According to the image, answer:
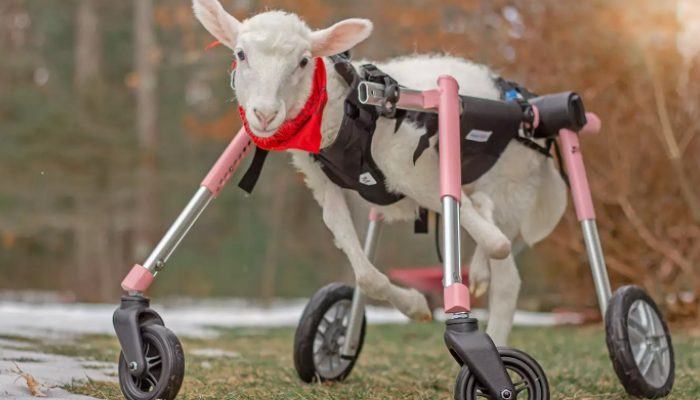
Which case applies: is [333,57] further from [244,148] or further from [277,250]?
[277,250]

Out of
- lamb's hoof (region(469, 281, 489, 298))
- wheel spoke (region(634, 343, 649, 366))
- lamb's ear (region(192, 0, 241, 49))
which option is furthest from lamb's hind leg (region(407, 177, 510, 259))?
lamb's ear (region(192, 0, 241, 49))

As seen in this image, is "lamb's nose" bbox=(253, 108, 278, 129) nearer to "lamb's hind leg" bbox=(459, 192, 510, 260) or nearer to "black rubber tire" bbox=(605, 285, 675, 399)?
"lamb's hind leg" bbox=(459, 192, 510, 260)

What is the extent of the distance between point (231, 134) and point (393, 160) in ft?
22.5

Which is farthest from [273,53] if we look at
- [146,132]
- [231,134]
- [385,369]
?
[146,132]

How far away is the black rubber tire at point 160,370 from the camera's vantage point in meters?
2.39

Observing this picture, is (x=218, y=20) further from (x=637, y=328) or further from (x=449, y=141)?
(x=637, y=328)

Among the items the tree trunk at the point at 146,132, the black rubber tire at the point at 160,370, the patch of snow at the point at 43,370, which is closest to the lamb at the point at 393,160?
the black rubber tire at the point at 160,370

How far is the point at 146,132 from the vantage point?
446 inches

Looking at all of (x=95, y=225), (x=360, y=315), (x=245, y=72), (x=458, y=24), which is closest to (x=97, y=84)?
(x=95, y=225)

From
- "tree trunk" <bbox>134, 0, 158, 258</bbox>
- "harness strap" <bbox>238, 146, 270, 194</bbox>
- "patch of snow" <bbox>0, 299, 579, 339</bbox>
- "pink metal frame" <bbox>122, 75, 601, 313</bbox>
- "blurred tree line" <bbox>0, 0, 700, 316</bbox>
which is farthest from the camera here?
"tree trunk" <bbox>134, 0, 158, 258</bbox>

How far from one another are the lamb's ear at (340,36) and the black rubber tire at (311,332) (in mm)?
1302

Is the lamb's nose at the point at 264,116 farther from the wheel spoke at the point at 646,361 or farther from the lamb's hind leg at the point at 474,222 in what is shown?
the wheel spoke at the point at 646,361

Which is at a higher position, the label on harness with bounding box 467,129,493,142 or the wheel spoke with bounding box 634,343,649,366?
the label on harness with bounding box 467,129,493,142

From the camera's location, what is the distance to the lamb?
2418 mm
